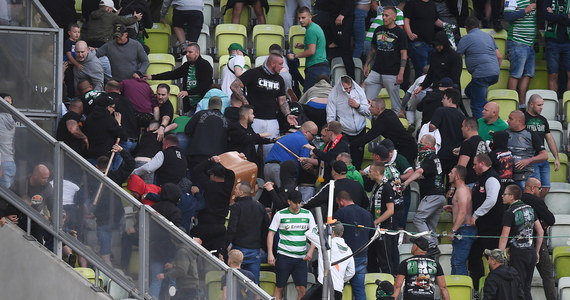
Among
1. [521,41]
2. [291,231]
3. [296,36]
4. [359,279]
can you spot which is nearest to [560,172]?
[521,41]

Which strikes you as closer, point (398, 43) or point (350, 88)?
point (350, 88)

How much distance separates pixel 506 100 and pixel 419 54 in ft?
4.53

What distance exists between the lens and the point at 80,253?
14.2m

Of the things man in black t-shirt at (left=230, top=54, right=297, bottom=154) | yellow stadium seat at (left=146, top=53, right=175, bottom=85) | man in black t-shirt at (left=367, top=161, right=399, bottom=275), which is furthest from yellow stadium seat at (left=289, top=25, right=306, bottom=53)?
man in black t-shirt at (left=367, top=161, right=399, bottom=275)

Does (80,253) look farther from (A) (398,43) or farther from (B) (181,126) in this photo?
(A) (398,43)

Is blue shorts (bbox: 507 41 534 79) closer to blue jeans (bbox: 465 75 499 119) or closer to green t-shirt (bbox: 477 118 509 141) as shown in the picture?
blue jeans (bbox: 465 75 499 119)

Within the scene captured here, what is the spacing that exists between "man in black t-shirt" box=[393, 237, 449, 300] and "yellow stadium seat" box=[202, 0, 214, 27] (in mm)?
7132

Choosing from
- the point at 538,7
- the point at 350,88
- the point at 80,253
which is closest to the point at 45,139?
the point at 80,253

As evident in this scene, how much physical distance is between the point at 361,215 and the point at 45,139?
382 centimetres

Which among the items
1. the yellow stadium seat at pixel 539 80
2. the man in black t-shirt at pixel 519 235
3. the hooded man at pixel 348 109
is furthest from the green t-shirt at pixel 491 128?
the yellow stadium seat at pixel 539 80

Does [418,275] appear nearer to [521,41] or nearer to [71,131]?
[71,131]

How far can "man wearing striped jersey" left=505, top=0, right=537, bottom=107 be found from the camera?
2047cm

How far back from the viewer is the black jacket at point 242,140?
57.3ft

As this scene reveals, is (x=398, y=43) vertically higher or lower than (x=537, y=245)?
higher
